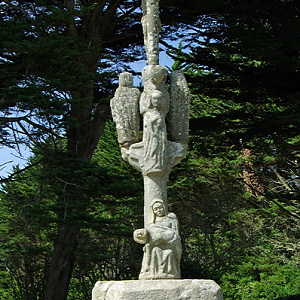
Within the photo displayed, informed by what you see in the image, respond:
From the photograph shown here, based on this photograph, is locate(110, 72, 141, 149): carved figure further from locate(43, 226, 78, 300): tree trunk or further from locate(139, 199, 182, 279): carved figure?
locate(43, 226, 78, 300): tree trunk

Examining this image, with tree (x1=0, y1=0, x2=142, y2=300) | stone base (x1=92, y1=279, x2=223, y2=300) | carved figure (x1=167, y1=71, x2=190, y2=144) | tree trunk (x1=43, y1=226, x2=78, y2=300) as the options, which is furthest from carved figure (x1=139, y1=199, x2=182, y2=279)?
tree trunk (x1=43, y1=226, x2=78, y2=300)

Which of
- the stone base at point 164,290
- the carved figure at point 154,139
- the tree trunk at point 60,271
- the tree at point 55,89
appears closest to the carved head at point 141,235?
the stone base at point 164,290

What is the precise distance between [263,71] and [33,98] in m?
4.51

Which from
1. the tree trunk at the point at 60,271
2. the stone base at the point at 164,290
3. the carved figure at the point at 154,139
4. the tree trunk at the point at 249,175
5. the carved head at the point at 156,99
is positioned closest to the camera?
the stone base at the point at 164,290

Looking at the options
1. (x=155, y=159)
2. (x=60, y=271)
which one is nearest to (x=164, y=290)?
(x=155, y=159)

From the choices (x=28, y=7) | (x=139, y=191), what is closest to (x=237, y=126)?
(x=139, y=191)

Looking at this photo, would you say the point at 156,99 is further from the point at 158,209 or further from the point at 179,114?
the point at 158,209

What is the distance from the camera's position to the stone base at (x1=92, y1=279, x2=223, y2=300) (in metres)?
5.35

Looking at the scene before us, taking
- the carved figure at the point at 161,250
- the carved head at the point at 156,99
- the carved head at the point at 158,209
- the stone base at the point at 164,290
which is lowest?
the stone base at the point at 164,290

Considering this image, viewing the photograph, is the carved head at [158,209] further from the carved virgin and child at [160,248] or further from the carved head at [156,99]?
the carved head at [156,99]

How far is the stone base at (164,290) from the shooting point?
17.5ft

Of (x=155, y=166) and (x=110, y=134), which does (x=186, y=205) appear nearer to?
(x=110, y=134)

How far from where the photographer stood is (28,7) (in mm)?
12398

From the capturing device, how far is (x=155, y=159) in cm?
617
